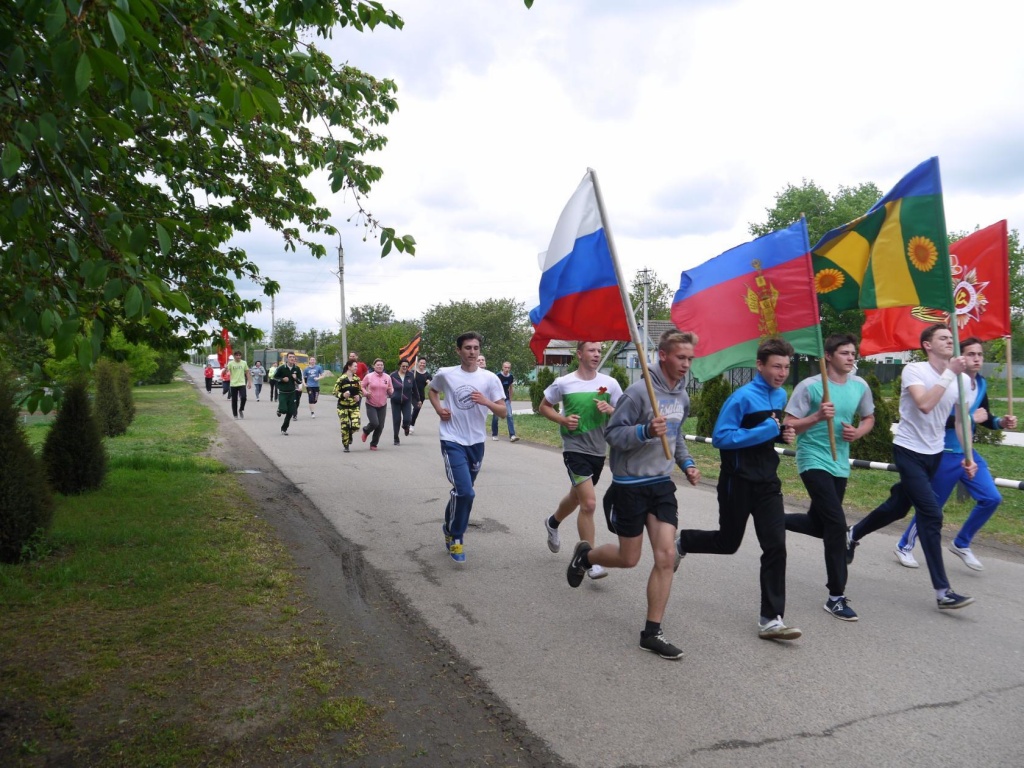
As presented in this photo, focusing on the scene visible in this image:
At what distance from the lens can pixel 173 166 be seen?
7.54m

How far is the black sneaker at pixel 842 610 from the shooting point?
527cm

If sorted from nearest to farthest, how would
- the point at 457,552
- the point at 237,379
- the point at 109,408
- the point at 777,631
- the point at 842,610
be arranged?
1. the point at 777,631
2. the point at 842,610
3. the point at 457,552
4. the point at 109,408
5. the point at 237,379

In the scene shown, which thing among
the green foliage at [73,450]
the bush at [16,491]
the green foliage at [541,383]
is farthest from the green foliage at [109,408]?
the green foliage at [541,383]

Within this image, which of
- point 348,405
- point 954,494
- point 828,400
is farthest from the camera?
point 348,405

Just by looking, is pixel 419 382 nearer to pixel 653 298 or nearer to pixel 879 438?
pixel 879 438

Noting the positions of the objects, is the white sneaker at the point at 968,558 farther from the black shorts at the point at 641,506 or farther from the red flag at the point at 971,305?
the black shorts at the point at 641,506

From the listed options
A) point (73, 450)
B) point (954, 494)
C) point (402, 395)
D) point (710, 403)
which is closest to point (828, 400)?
point (954, 494)

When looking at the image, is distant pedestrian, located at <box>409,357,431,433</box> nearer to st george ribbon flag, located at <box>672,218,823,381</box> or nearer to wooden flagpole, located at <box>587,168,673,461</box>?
st george ribbon flag, located at <box>672,218,823,381</box>

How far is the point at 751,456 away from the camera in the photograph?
5027 mm

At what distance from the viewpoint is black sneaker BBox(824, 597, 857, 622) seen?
5.27m

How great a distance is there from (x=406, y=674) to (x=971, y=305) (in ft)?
17.6

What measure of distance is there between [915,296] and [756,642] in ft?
9.31

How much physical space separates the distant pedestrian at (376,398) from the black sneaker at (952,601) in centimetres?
1137

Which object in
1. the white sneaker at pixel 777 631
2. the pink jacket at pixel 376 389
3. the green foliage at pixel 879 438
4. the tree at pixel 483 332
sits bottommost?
the white sneaker at pixel 777 631
